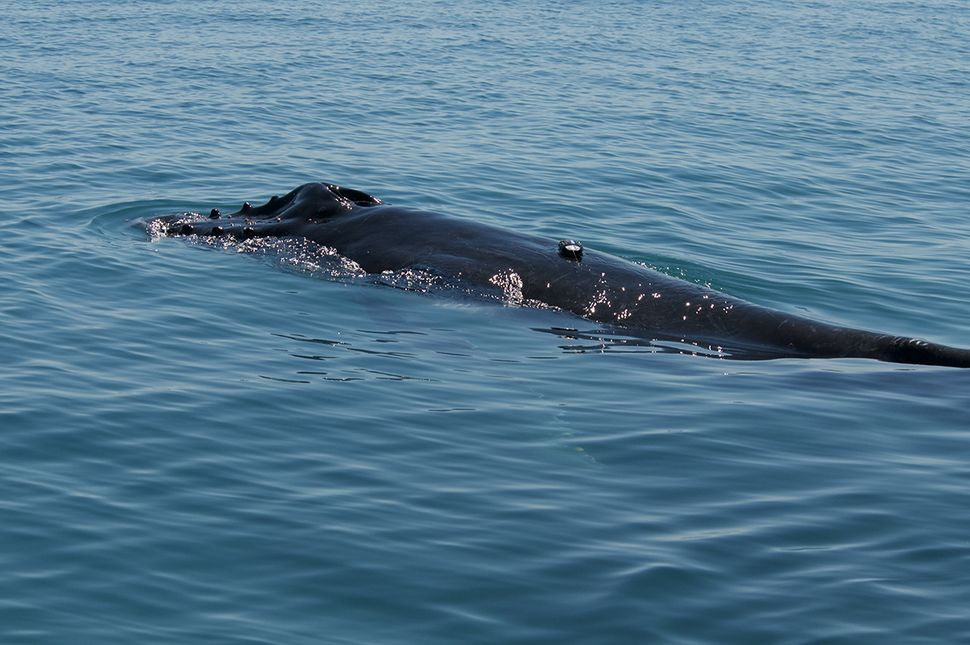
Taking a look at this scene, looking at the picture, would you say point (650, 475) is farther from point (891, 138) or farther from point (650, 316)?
point (891, 138)

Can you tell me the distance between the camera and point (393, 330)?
15000mm

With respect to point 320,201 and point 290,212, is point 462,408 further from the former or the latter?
point 290,212

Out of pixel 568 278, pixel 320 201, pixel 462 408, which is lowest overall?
Result: pixel 462 408

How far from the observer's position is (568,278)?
15.4 m

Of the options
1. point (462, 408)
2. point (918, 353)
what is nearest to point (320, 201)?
point (462, 408)

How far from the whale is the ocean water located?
1.08 feet

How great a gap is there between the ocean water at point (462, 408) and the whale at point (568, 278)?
0.33m

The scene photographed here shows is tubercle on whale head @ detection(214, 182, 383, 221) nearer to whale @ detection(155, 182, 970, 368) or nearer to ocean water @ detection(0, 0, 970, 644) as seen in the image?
whale @ detection(155, 182, 970, 368)

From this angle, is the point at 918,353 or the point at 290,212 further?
the point at 290,212

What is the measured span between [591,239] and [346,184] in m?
5.11

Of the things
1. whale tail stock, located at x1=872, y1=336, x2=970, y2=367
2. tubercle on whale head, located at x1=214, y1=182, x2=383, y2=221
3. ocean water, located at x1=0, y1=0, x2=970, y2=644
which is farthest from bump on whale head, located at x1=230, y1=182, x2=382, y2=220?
whale tail stock, located at x1=872, y1=336, x2=970, y2=367

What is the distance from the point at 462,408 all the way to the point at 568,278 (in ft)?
10.6

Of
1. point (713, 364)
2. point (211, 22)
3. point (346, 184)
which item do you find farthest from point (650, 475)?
point (211, 22)

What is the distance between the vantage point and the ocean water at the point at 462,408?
8.91m
